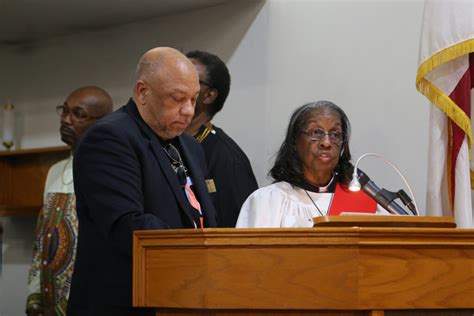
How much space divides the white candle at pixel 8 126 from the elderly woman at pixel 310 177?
10.0 feet

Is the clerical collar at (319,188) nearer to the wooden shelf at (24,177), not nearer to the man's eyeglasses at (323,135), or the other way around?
the man's eyeglasses at (323,135)

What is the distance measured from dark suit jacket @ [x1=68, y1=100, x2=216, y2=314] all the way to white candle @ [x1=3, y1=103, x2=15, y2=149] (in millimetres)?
3952

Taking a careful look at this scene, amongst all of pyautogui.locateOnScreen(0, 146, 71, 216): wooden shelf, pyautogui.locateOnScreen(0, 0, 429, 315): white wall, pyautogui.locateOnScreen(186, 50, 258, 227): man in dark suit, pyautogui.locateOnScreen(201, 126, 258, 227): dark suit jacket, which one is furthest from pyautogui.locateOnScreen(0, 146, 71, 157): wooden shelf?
pyautogui.locateOnScreen(201, 126, 258, 227): dark suit jacket

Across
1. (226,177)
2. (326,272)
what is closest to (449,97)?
(226,177)

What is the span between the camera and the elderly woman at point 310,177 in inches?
165

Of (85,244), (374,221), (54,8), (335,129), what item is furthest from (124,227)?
(54,8)

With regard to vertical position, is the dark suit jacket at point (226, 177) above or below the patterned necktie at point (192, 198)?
above

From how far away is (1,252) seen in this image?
6605 mm

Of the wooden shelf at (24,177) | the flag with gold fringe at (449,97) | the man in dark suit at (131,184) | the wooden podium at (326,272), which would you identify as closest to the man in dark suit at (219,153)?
the flag with gold fringe at (449,97)

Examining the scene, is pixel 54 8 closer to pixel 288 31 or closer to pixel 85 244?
pixel 288 31

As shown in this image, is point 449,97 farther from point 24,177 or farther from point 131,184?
point 24,177

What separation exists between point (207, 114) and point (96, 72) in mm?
1864

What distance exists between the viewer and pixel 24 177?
6.77 m

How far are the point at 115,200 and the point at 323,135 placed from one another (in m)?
1.78
